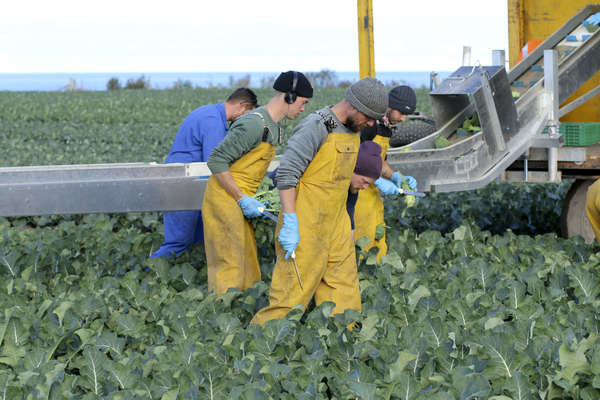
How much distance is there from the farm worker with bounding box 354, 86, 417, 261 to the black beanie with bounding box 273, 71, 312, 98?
1114mm

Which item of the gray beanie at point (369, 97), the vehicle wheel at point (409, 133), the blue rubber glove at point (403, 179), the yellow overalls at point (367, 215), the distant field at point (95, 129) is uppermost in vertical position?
the gray beanie at point (369, 97)

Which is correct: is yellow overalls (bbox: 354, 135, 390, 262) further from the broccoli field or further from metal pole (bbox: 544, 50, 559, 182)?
metal pole (bbox: 544, 50, 559, 182)

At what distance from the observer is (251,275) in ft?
16.3

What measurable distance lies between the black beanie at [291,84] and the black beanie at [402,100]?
1.24m

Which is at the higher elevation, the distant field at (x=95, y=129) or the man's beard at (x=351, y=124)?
the man's beard at (x=351, y=124)

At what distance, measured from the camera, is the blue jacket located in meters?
5.59

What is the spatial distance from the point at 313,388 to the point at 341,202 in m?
1.08

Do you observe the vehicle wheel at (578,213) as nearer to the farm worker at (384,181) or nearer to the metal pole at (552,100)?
the metal pole at (552,100)

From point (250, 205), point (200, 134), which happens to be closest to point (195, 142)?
point (200, 134)

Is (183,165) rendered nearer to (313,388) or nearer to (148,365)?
(148,365)

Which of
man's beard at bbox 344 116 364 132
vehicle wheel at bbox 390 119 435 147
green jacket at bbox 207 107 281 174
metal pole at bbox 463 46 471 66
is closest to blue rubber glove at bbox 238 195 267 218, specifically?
green jacket at bbox 207 107 281 174

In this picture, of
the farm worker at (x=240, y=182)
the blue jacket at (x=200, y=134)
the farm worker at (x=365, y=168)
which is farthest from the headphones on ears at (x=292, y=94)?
the blue jacket at (x=200, y=134)

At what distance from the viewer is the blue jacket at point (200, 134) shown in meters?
5.59

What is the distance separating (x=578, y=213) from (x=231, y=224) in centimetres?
337
